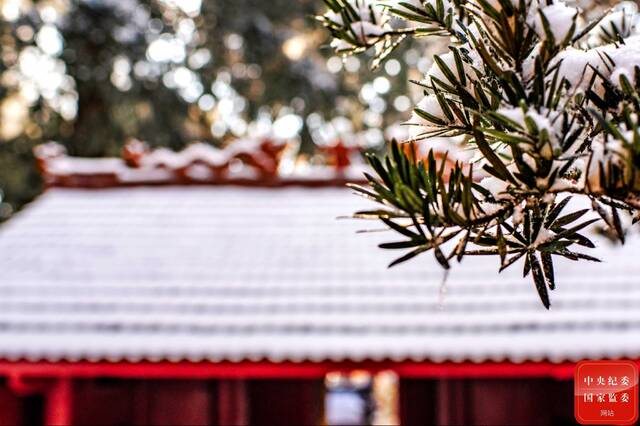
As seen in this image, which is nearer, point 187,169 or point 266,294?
point 266,294

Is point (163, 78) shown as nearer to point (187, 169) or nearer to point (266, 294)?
point (187, 169)

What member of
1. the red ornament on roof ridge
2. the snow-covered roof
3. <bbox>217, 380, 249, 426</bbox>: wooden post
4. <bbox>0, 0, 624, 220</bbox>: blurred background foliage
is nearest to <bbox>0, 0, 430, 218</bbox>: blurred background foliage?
<bbox>0, 0, 624, 220</bbox>: blurred background foliage

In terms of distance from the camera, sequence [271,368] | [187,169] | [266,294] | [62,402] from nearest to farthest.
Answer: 1. [271,368]
2. [62,402]
3. [266,294]
4. [187,169]

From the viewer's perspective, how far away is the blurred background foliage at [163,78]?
12.5 meters

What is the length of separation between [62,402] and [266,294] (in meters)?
1.54

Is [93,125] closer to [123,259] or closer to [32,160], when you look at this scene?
Answer: [32,160]

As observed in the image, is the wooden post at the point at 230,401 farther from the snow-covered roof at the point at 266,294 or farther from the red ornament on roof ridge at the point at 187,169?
the red ornament on roof ridge at the point at 187,169

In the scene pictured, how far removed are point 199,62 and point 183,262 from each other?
9.22m

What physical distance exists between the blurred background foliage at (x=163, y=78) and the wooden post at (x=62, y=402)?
8.12 meters

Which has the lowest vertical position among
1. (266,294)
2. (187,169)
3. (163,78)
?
(266,294)

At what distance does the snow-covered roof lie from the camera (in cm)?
409

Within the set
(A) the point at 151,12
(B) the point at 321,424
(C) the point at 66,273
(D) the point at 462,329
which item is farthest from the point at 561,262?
(A) the point at 151,12

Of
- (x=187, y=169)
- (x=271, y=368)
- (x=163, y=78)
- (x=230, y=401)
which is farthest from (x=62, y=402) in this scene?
(x=163, y=78)

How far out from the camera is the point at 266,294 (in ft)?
15.3
